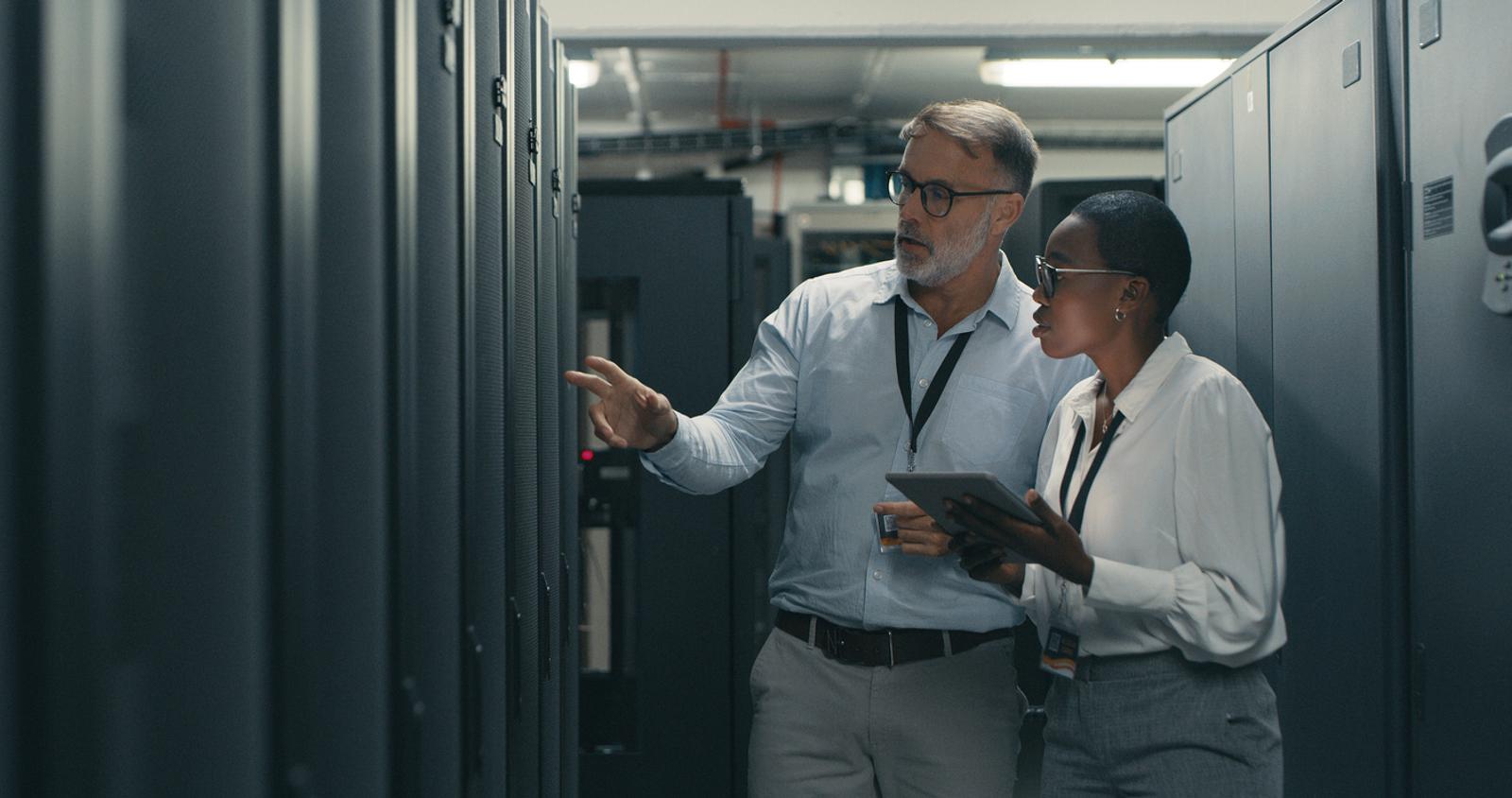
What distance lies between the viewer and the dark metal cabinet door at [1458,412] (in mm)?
1585

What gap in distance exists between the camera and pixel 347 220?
85 centimetres

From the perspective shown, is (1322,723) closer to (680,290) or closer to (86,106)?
(680,290)

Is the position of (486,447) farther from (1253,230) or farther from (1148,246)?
(1253,230)

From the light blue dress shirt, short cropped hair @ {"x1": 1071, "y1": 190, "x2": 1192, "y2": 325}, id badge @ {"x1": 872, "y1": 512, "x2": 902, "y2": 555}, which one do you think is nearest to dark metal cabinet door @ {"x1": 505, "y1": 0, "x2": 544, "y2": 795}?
the light blue dress shirt

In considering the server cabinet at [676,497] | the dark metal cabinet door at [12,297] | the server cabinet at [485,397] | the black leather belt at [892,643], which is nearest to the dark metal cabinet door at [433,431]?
the server cabinet at [485,397]

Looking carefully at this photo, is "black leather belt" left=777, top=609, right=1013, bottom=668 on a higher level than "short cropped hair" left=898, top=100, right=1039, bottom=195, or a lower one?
lower

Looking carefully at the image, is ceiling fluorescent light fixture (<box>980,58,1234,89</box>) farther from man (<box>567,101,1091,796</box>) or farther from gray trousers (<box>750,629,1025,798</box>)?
gray trousers (<box>750,629,1025,798</box>)

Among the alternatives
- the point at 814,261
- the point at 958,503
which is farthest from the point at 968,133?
the point at 814,261

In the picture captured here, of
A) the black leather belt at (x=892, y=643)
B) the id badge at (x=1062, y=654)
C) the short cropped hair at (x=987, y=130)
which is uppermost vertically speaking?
the short cropped hair at (x=987, y=130)

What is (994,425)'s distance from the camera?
71.9 inches

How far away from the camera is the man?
1.73 metres

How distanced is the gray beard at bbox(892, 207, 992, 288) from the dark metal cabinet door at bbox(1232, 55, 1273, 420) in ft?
2.71

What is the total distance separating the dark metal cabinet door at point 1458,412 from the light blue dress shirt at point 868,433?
0.51m

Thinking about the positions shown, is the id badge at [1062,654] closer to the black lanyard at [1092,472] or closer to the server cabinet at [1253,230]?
the black lanyard at [1092,472]
